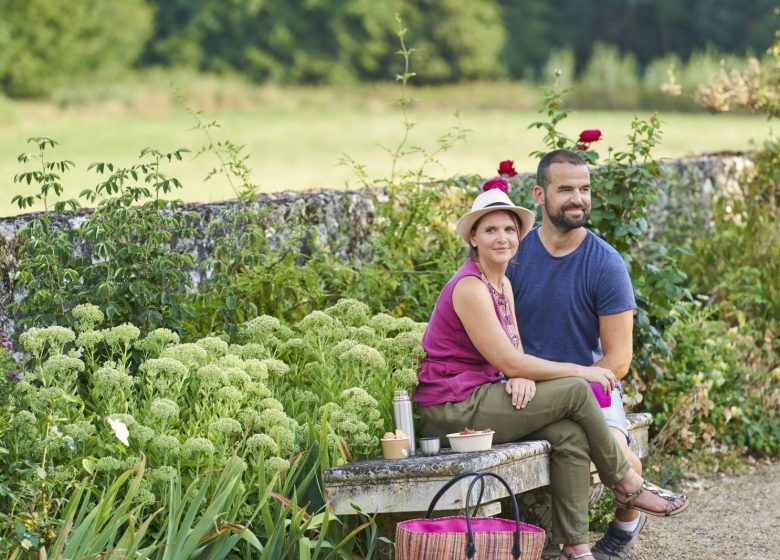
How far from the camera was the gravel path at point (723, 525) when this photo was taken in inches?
194

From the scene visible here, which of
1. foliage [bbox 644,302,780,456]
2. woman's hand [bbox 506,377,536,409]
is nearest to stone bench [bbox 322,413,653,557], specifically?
woman's hand [bbox 506,377,536,409]

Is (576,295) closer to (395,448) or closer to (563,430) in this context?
(563,430)

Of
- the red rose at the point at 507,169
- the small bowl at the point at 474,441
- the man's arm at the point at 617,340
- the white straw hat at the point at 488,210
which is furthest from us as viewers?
the red rose at the point at 507,169

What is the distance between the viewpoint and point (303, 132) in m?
34.1

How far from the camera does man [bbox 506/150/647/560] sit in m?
4.54

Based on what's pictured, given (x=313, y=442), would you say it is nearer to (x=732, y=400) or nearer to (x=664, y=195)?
(x=732, y=400)

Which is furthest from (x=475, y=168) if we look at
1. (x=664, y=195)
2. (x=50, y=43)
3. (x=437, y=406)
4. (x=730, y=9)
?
(x=730, y=9)

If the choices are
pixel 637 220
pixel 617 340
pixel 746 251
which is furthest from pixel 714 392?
pixel 617 340

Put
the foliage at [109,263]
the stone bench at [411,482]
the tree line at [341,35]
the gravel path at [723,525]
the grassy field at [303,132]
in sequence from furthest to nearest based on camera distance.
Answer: the tree line at [341,35] < the grassy field at [303,132] < the gravel path at [723,525] < the foliage at [109,263] < the stone bench at [411,482]

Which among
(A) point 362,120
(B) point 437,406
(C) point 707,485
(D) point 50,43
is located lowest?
(C) point 707,485

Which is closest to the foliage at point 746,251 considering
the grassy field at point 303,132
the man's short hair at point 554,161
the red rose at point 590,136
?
the red rose at point 590,136

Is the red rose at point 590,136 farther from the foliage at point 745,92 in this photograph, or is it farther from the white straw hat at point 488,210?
the foliage at point 745,92

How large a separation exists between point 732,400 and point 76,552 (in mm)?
4400

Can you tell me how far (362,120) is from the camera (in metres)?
36.5
